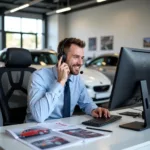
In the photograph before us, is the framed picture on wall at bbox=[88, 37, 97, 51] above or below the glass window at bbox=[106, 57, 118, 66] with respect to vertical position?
above

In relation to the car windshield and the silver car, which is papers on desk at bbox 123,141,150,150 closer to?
the car windshield

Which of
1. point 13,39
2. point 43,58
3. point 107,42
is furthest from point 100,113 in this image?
point 13,39

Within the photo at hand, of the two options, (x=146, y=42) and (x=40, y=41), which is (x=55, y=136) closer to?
(x=146, y=42)

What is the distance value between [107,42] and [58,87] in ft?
35.6

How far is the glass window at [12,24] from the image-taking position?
1435 cm

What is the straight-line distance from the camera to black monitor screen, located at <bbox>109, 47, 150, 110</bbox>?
150cm

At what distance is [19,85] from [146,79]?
127 cm

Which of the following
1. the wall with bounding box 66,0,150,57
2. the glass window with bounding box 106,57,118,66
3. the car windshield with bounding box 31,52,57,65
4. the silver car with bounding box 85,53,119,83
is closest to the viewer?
the car windshield with bounding box 31,52,57,65

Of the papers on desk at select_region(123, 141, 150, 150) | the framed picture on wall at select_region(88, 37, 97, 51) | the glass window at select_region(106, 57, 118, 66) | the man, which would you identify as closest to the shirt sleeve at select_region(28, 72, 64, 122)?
the man

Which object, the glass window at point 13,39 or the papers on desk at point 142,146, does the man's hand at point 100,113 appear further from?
the glass window at point 13,39

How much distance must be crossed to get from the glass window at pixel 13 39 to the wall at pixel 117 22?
3172 millimetres

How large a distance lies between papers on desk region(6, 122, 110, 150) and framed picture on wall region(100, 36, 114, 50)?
10.9 m

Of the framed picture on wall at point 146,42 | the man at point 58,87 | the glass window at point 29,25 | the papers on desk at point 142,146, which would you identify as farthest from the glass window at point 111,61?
the glass window at point 29,25

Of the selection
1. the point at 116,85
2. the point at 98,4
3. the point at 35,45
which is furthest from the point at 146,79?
the point at 35,45
